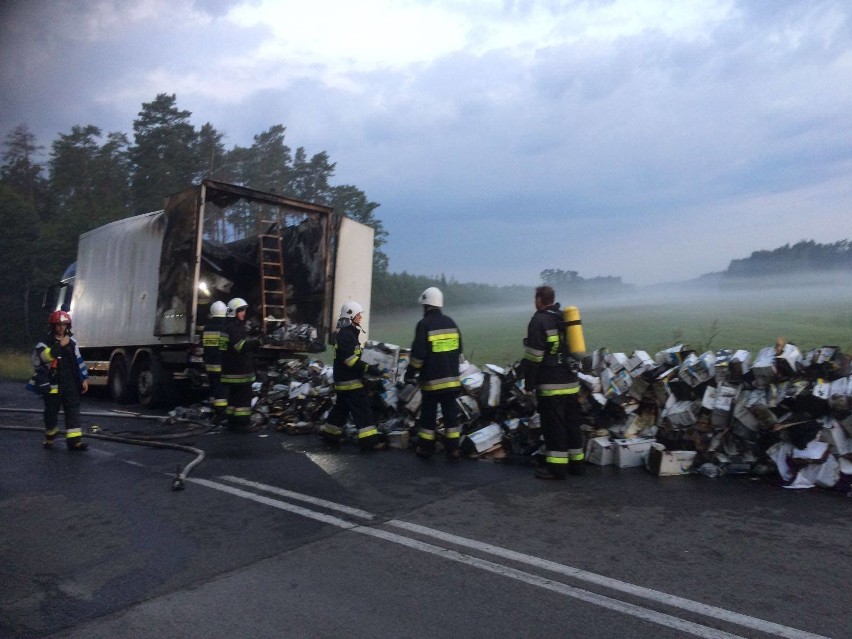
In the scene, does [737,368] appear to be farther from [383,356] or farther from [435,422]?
[383,356]

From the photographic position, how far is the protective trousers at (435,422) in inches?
285

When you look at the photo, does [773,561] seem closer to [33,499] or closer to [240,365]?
[33,499]

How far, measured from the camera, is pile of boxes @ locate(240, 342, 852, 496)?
5.95 meters

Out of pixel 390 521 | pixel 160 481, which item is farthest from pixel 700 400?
pixel 160 481

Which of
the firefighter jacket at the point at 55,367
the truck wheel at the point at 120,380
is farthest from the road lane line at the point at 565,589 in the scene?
the truck wheel at the point at 120,380

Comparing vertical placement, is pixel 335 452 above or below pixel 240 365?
below

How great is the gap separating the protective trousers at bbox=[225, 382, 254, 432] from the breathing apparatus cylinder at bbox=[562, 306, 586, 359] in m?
4.79

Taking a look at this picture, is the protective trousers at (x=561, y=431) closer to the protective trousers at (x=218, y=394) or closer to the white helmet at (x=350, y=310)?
the white helmet at (x=350, y=310)

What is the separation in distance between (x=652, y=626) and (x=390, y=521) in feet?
7.16

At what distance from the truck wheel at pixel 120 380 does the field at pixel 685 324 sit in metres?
6.37

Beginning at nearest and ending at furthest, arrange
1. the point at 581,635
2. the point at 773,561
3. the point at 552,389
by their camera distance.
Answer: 1. the point at 581,635
2. the point at 773,561
3. the point at 552,389

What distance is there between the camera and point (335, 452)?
7.68 meters

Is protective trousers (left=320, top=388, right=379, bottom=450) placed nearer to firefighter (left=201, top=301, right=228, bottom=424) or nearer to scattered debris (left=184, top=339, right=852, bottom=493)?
scattered debris (left=184, top=339, right=852, bottom=493)

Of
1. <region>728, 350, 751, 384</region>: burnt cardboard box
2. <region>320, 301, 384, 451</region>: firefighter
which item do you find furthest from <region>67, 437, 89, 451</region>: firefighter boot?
<region>728, 350, 751, 384</region>: burnt cardboard box
